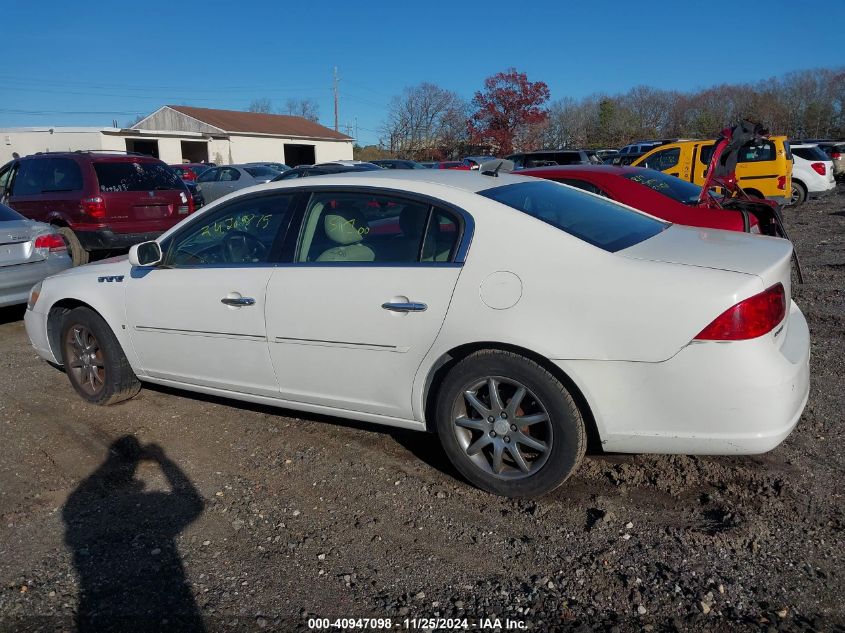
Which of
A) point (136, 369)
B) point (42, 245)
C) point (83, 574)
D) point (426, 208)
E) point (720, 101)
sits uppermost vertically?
point (720, 101)

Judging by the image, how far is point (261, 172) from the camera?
68.6 feet

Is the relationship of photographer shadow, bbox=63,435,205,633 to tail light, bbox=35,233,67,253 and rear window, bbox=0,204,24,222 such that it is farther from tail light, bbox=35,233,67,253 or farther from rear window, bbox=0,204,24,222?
rear window, bbox=0,204,24,222

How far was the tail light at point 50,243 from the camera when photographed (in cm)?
752

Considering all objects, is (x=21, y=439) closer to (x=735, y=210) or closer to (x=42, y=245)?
(x=42, y=245)

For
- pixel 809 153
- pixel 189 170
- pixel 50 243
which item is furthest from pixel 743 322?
pixel 189 170

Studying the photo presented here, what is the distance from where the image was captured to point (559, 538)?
3.15m

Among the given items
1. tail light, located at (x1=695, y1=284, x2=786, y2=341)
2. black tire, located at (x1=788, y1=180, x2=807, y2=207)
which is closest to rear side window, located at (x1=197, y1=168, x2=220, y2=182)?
black tire, located at (x1=788, y1=180, x2=807, y2=207)

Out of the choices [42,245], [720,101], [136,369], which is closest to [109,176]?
[42,245]

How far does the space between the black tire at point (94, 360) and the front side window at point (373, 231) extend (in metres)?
1.79

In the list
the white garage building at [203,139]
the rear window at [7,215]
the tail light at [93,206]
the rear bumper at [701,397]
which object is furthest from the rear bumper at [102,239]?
the white garage building at [203,139]

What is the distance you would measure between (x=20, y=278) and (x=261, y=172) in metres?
14.2

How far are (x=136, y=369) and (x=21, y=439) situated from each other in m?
0.80

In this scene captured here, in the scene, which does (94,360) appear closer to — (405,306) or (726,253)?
(405,306)

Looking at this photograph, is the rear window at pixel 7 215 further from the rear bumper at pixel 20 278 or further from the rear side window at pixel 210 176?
the rear side window at pixel 210 176
